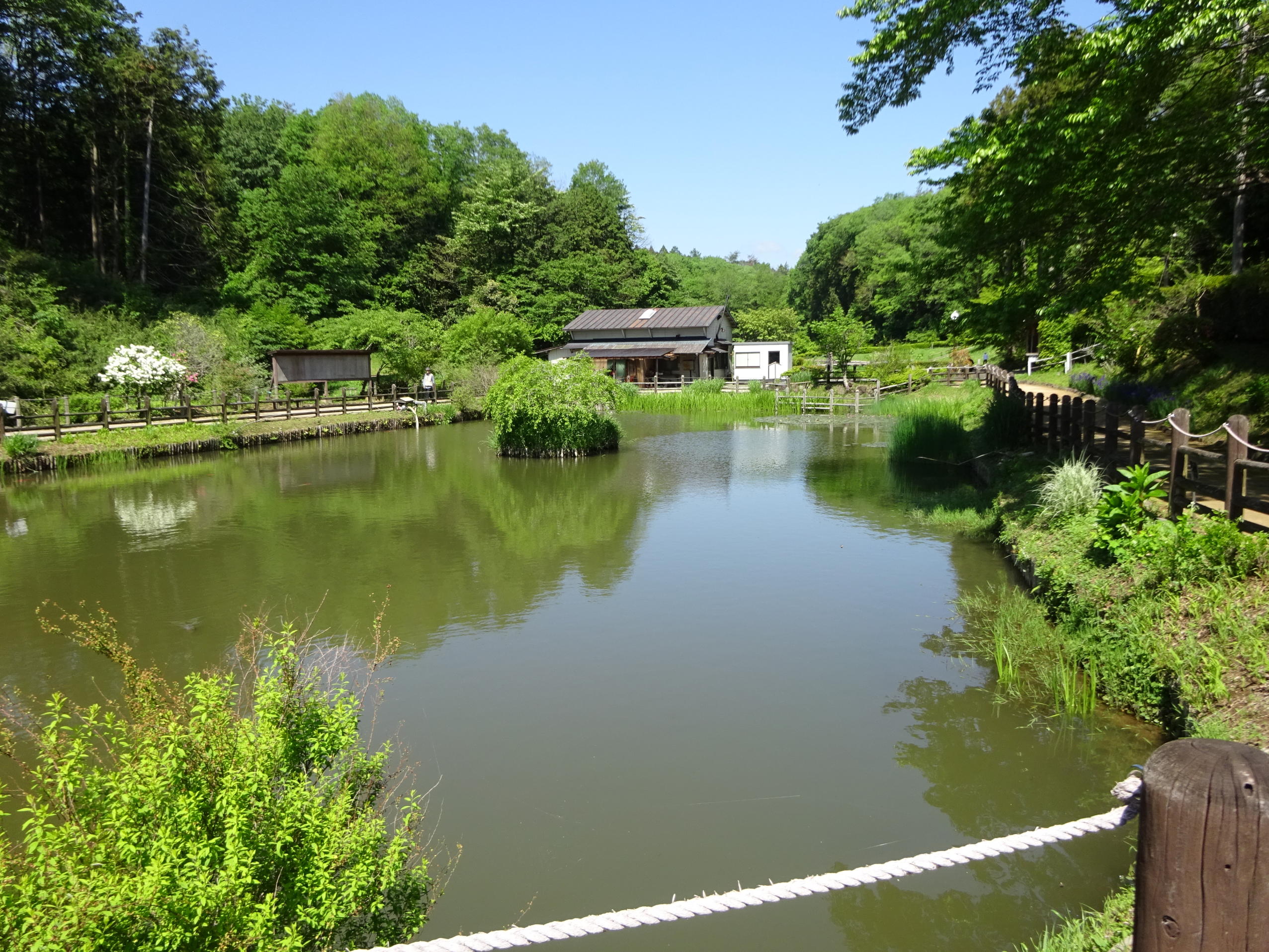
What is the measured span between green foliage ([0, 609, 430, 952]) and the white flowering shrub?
85.4ft

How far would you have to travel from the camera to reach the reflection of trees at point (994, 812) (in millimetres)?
4707

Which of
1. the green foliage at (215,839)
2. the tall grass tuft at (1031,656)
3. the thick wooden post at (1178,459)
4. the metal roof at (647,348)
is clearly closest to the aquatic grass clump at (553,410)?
the tall grass tuft at (1031,656)

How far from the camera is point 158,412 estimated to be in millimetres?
26406

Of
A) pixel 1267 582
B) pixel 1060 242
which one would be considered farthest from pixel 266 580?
pixel 1060 242

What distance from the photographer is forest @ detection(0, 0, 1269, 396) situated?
37.4 feet

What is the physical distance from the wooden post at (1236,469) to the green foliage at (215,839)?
23.8ft

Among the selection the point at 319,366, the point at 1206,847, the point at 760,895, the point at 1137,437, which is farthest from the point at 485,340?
the point at 1206,847

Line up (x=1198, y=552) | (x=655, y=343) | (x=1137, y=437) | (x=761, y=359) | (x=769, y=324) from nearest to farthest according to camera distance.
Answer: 1. (x=1198, y=552)
2. (x=1137, y=437)
3. (x=655, y=343)
4. (x=761, y=359)
5. (x=769, y=324)

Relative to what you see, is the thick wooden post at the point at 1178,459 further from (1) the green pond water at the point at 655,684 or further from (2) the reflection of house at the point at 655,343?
(2) the reflection of house at the point at 655,343

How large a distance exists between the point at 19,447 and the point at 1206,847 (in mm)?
25338

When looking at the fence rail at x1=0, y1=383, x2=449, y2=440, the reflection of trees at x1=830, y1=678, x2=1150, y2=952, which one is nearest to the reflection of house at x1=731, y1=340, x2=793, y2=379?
the fence rail at x1=0, y1=383, x2=449, y2=440

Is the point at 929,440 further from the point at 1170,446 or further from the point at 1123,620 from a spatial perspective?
the point at 1123,620

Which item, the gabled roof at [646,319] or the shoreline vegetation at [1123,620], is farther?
the gabled roof at [646,319]

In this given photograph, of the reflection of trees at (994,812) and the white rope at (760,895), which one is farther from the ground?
the white rope at (760,895)
